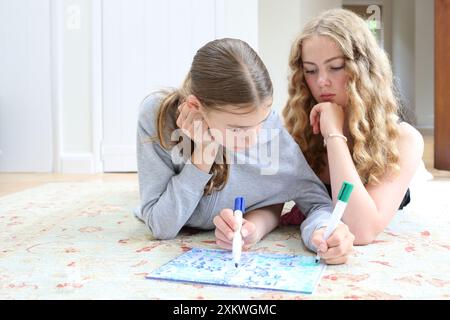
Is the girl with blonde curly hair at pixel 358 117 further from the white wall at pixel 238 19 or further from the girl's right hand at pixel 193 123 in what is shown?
the white wall at pixel 238 19

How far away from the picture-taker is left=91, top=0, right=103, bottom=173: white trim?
113 inches

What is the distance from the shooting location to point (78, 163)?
2943 mm

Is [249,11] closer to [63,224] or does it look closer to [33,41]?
[33,41]

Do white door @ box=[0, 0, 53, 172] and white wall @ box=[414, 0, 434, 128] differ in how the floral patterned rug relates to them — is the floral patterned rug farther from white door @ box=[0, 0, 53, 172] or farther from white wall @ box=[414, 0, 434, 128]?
white wall @ box=[414, 0, 434, 128]

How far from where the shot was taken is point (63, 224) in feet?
4.74

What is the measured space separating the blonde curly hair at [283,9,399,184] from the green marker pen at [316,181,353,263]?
1.00 ft

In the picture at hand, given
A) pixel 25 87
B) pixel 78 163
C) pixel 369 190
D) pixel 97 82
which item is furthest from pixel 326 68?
pixel 25 87

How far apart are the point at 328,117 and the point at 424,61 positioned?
598cm

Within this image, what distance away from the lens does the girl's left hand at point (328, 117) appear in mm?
1200

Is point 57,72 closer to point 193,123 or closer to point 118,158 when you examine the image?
point 118,158

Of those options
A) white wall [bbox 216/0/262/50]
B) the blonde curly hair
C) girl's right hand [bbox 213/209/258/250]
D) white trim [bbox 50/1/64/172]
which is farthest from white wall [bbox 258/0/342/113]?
girl's right hand [bbox 213/209/258/250]

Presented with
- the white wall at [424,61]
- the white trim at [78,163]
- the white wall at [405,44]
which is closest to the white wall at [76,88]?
the white trim at [78,163]
